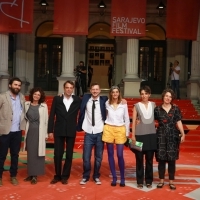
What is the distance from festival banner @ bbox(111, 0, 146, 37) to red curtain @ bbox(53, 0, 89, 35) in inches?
47.9

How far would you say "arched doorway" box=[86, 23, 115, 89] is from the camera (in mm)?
20281

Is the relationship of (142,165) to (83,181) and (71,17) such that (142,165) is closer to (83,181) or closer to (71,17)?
(83,181)

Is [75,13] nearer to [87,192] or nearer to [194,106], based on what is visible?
[194,106]

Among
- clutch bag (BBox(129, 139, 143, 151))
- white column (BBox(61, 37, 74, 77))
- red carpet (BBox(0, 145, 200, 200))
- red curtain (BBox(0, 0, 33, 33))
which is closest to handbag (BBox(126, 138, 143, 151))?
clutch bag (BBox(129, 139, 143, 151))

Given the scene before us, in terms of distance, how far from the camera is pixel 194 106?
15.4m

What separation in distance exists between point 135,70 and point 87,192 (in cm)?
1086

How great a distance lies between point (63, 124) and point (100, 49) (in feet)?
49.7

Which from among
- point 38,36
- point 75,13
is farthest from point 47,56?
point 75,13

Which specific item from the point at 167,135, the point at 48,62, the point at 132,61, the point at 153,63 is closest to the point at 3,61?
the point at 48,62

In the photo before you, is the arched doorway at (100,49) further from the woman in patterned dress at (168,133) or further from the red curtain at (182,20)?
the woman in patterned dress at (168,133)

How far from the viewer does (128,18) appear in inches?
591

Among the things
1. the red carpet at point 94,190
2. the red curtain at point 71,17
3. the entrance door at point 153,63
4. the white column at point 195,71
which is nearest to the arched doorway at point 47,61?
the entrance door at point 153,63

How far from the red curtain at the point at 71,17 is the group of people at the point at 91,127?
8.63 metres

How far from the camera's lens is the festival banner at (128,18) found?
49.2 feet
